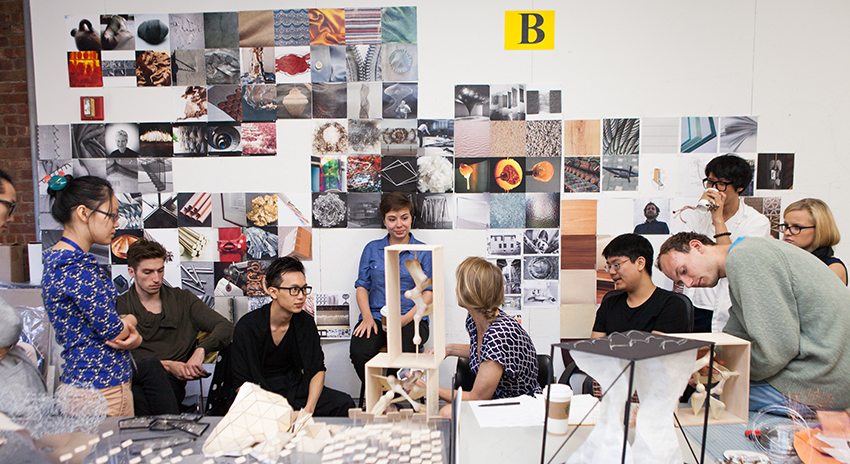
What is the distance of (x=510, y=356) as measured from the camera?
1929 millimetres

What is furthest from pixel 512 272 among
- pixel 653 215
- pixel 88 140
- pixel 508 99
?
pixel 88 140

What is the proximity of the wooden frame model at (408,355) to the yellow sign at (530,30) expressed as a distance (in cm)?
213

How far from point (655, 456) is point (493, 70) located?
278 centimetres

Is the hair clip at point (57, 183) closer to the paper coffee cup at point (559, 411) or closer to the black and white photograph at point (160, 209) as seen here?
the black and white photograph at point (160, 209)

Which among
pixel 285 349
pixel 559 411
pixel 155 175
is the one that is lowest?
pixel 285 349

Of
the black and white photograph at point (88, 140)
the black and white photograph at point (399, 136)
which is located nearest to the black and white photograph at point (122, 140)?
the black and white photograph at point (88, 140)

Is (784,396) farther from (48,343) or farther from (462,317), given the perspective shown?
(48,343)

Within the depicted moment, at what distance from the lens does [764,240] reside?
167 centimetres

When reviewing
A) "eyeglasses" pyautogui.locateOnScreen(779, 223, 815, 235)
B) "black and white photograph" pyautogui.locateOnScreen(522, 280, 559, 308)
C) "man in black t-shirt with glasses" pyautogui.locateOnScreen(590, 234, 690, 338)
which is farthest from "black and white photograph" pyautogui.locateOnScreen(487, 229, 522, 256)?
"eyeglasses" pyautogui.locateOnScreen(779, 223, 815, 235)

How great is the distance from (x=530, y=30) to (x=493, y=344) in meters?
2.41

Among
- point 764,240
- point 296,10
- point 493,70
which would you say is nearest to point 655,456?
point 764,240

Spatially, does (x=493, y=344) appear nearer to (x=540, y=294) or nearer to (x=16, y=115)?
(x=540, y=294)

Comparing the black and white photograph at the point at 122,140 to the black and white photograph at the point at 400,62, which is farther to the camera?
the black and white photograph at the point at 122,140

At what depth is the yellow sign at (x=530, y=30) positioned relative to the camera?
3338mm
